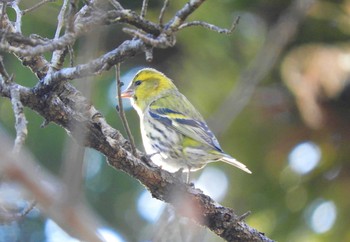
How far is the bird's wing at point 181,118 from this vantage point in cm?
435

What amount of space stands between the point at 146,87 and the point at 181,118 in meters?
0.58

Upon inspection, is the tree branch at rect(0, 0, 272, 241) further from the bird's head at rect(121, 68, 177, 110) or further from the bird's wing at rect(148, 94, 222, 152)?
the bird's head at rect(121, 68, 177, 110)

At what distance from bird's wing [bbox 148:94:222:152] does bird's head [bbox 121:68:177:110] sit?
0.11 m

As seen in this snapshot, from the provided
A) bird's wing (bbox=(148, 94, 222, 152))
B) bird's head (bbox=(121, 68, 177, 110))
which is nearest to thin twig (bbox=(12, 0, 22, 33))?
bird's wing (bbox=(148, 94, 222, 152))

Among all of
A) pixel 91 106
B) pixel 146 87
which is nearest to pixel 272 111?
pixel 146 87

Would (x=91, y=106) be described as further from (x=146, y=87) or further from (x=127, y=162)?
(x=146, y=87)

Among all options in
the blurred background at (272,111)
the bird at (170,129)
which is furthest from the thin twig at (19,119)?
the blurred background at (272,111)

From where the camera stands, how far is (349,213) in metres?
6.11

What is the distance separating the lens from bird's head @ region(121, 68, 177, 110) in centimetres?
513

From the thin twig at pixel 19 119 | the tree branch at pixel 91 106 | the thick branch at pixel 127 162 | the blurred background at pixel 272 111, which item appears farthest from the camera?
the blurred background at pixel 272 111

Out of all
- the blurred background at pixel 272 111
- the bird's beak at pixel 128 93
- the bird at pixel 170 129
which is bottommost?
the bird at pixel 170 129

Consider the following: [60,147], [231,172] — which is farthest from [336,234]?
[60,147]

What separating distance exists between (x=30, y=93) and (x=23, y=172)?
149cm

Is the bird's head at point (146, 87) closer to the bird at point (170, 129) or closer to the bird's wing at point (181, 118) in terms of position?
the bird at point (170, 129)
